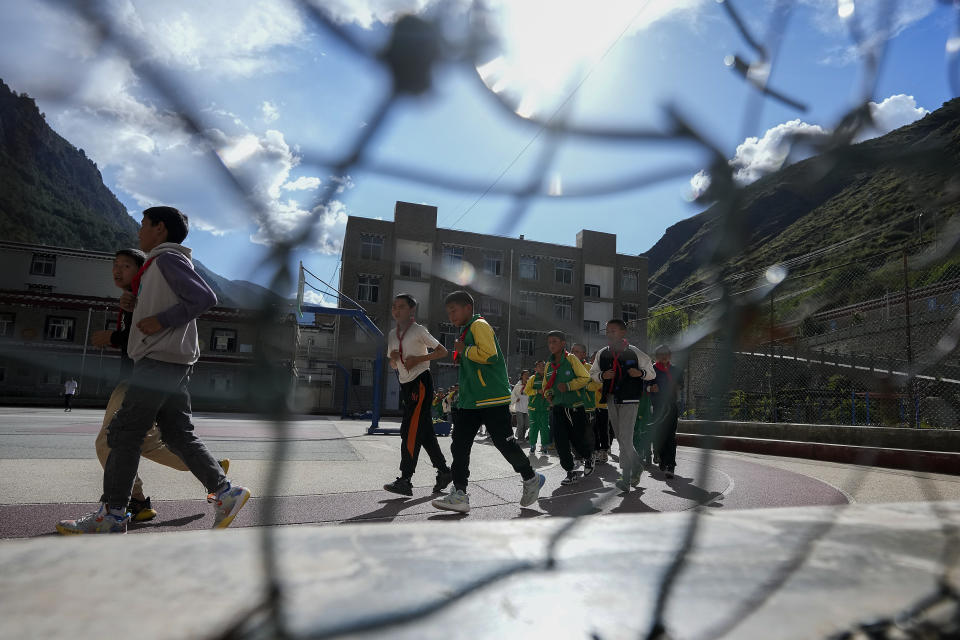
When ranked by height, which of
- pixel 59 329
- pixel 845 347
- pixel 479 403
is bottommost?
pixel 479 403

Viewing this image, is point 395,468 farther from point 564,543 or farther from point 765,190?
point 765,190

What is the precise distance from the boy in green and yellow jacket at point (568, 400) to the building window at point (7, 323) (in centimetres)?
3737

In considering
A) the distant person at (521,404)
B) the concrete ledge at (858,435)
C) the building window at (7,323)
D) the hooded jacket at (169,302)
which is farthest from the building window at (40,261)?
the building window at (7,323)

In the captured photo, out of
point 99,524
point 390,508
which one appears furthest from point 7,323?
point 99,524

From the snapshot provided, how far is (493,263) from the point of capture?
1340mm

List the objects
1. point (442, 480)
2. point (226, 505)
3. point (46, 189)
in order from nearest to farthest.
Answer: point (46, 189) < point (226, 505) < point (442, 480)

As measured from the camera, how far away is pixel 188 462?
2.86 m

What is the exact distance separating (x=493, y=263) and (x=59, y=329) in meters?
41.0

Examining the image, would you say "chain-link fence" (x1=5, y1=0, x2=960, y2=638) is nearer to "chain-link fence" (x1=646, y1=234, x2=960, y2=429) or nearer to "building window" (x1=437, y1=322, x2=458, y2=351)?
"chain-link fence" (x1=646, y1=234, x2=960, y2=429)

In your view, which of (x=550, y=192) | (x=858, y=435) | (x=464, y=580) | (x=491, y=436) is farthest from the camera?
(x=858, y=435)

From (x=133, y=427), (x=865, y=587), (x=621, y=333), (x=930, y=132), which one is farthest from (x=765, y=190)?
(x=621, y=333)

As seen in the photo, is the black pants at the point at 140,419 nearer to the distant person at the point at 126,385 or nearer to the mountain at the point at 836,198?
the distant person at the point at 126,385

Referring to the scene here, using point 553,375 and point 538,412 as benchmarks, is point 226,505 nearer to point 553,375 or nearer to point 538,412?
point 553,375

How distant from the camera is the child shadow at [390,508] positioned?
11.9 ft
